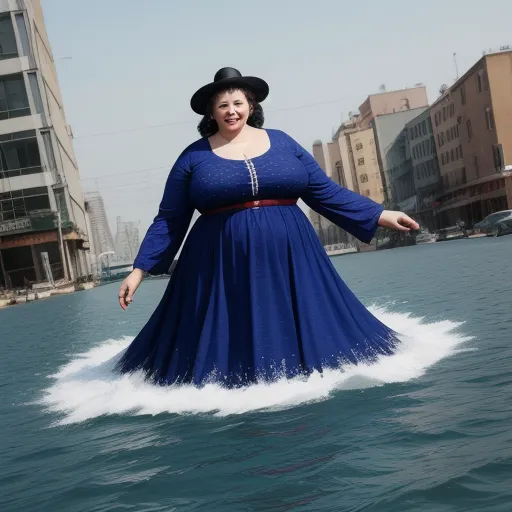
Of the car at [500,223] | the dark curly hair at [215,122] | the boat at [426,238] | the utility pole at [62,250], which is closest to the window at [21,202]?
the utility pole at [62,250]

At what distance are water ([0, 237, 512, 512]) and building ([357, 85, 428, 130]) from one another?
130 metres

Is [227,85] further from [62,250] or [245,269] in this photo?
[62,250]

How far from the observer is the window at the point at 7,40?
57.5 m

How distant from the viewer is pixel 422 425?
14.0 ft

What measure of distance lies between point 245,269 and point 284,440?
179 centimetres

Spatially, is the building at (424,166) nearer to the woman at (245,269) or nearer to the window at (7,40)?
the window at (7,40)

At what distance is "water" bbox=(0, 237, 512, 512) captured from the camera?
345cm

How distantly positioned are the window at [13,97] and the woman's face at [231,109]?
5360 cm

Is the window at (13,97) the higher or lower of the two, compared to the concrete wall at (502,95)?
higher

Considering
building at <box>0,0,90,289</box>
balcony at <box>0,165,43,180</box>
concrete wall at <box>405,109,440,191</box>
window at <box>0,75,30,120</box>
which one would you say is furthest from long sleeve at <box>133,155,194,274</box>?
concrete wall at <box>405,109,440,191</box>

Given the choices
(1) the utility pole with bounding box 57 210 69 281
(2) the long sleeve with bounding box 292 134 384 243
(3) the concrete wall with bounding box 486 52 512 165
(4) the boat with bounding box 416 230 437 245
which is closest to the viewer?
(2) the long sleeve with bounding box 292 134 384 243

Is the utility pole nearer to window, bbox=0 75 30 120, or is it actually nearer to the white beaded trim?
window, bbox=0 75 30 120

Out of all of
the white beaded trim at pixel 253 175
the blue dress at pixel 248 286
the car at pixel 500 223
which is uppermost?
the white beaded trim at pixel 253 175

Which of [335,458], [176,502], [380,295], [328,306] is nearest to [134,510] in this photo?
[176,502]
